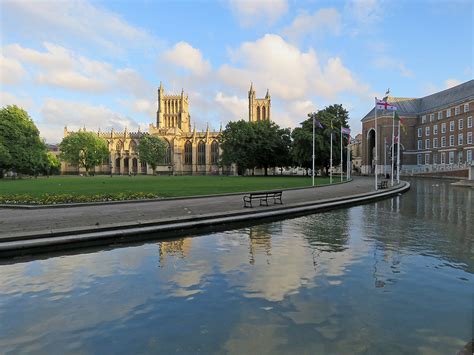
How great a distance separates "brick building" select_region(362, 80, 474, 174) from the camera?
71.4 m

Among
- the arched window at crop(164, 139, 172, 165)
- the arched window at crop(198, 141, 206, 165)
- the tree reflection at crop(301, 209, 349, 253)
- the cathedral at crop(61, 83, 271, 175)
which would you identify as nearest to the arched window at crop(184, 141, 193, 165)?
the cathedral at crop(61, 83, 271, 175)

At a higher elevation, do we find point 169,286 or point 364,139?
point 364,139

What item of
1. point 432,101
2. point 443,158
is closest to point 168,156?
point 432,101

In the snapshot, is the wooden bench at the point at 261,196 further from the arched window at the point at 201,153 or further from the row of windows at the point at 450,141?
the arched window at the point at 201,153

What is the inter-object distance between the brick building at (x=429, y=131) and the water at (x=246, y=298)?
65726 mm

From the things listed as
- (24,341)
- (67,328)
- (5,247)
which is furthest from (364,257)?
(5,247)

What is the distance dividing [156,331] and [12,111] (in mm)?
70717

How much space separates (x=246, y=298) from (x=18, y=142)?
220 feet

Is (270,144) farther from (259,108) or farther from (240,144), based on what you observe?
(259,108)

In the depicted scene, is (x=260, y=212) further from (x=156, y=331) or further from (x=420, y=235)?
(x=156, y=331)

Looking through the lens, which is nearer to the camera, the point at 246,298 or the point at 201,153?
the point at 246,298

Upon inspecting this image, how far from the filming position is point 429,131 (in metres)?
83.8

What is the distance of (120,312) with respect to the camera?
5.82m

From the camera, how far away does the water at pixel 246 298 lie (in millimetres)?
4859
